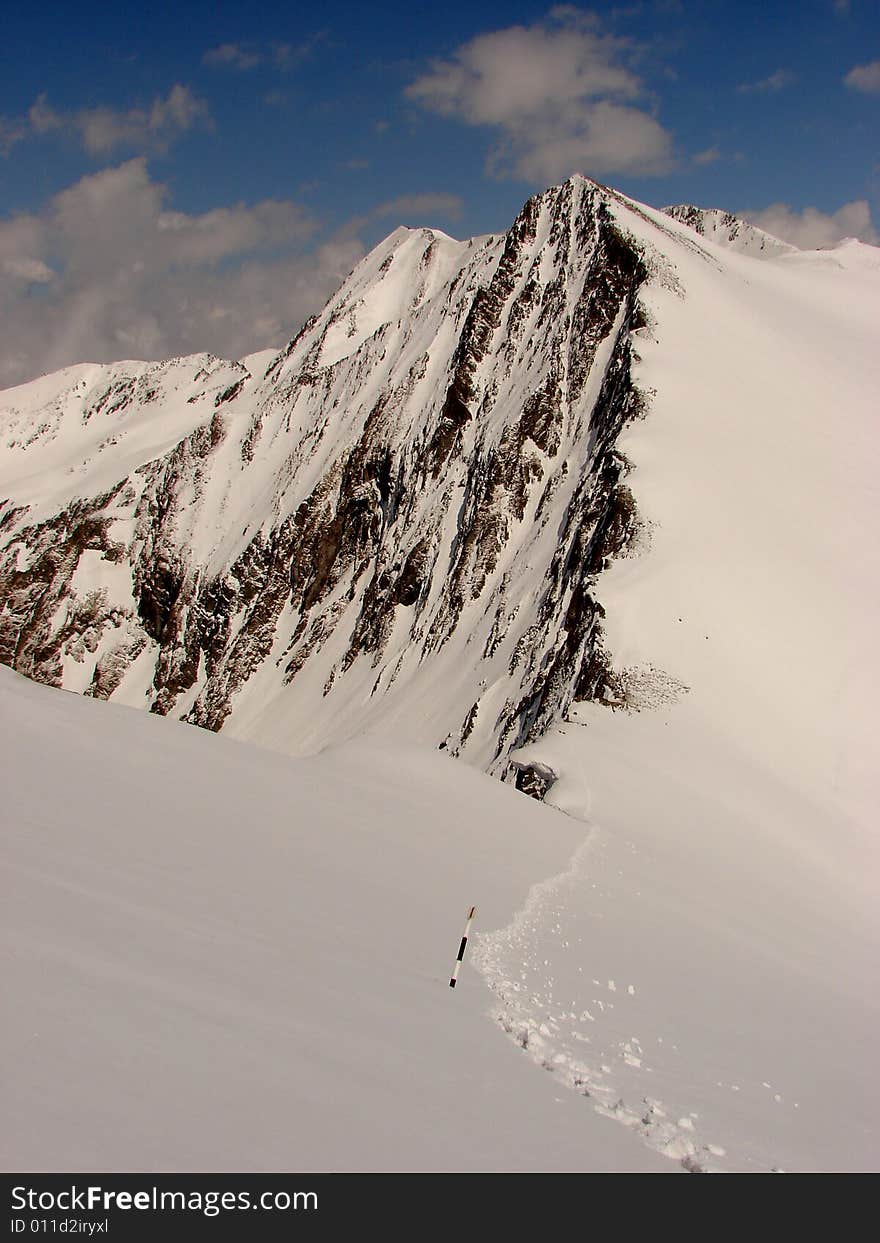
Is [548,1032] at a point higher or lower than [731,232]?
lower

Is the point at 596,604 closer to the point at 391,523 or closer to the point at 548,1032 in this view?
the point at 548,1032

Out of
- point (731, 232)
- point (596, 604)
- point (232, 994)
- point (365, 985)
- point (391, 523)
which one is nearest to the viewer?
point (232, 994)

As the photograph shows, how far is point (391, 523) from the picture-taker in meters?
64.7

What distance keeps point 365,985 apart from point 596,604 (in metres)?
22.0

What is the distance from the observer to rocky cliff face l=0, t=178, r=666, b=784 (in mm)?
40906

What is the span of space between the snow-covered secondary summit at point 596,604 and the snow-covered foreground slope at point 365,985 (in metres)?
0.11

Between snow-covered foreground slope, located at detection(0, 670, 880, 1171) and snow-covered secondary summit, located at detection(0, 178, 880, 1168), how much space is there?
0.36 feet

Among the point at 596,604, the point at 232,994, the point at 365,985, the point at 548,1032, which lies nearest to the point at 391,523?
the point at 596,604

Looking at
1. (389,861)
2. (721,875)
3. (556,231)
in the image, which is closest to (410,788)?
(389,861)

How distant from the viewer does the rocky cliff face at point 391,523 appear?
40.9 m

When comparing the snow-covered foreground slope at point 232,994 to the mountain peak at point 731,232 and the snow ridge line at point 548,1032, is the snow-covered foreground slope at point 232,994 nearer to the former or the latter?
the snow ridge line at point 548,1032

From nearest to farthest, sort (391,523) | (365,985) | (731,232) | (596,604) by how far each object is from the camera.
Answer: (365,985) < (596,604) < (391,523) < (731,232)

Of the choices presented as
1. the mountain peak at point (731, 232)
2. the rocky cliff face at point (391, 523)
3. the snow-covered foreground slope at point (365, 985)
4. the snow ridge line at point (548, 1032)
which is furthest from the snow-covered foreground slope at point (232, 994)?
the mountain peak at point (731, 232)

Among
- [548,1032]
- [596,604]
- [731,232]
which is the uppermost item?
[731,232]
